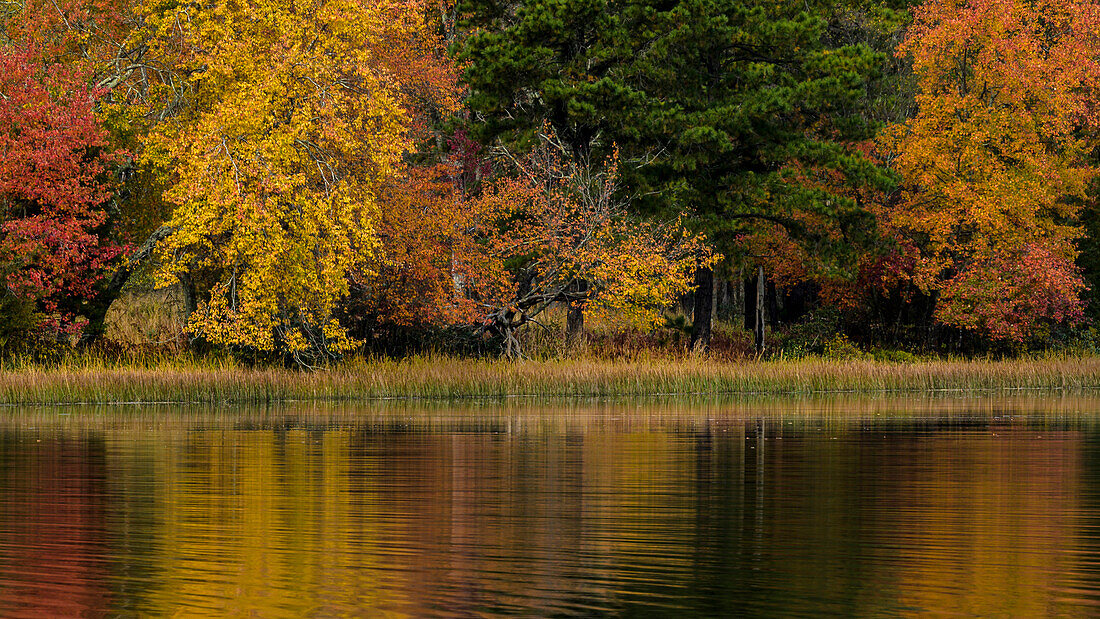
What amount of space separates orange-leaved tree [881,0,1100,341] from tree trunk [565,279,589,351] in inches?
457

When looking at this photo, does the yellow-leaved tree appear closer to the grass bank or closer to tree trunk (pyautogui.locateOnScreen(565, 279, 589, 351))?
the grass bank

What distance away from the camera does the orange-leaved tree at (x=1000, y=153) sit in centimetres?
4878

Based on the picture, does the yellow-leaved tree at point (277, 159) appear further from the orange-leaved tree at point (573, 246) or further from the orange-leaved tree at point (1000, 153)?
the orange-leaved tree at point (1000, 153)

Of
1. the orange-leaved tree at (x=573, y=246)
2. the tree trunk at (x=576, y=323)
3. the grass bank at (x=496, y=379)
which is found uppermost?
the orange-leaved tree at (x=573, y=246)

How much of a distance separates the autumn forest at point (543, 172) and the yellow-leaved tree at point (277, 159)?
4.5 inches

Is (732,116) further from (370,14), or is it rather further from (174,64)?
(174,64)

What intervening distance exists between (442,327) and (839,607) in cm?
3488

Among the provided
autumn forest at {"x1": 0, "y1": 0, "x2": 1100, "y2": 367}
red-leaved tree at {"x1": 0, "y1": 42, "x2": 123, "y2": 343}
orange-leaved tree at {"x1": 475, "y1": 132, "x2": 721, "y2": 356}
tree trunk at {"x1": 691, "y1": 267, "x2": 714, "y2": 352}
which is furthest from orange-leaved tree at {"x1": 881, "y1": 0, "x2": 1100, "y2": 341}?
red-leaved tree at {"x1": 0, "y1": 42, "x2": 123, "y2": 343}

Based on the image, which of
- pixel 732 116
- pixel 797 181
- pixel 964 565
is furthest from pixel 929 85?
pixel 964 565

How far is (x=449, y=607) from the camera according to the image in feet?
31.6

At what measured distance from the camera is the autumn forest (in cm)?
3841

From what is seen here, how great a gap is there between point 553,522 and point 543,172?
1190 inches

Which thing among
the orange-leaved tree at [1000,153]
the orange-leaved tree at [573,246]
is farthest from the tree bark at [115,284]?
the orange-leaved tree at [1000,153]

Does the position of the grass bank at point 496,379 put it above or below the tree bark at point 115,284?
below
